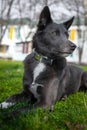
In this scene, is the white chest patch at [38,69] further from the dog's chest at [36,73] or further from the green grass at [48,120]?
the green grass at [48,120]

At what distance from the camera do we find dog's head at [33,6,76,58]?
19.8ft

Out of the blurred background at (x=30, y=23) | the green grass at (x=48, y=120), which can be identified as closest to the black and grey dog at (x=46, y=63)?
the green grass at (x=48, y=120)

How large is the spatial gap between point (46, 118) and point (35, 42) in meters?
1.89

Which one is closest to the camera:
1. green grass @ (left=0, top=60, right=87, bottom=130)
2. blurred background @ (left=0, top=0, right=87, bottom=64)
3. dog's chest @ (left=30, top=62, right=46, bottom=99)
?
green grass @ (left=0, top=60, right=87, bottom=130)

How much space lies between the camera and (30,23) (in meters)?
47.7

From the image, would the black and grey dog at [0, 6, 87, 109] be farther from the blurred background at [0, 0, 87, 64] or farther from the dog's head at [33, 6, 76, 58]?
the blurred background at [0, 0, 87, 64]

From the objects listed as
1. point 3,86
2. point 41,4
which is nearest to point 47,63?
point 3,86

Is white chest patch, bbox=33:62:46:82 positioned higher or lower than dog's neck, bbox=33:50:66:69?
lower

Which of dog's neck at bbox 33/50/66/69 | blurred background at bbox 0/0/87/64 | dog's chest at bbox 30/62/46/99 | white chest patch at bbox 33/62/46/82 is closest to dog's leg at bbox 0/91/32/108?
dog's chest at bbox 30/62/46/99

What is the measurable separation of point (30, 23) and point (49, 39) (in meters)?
42.0

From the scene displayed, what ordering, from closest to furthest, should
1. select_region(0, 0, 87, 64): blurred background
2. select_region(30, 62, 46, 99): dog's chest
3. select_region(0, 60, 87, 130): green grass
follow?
select_region(0, 60, 87, 130): green grass, select_region(30, 62, 46, 99): dog's chest, select_region(0, 0, 87, 64): blurred background

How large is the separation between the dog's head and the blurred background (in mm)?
14842

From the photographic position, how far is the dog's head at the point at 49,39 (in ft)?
19.8

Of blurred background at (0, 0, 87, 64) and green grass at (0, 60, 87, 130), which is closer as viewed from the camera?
green grass at (0, 60, 87, 130)
